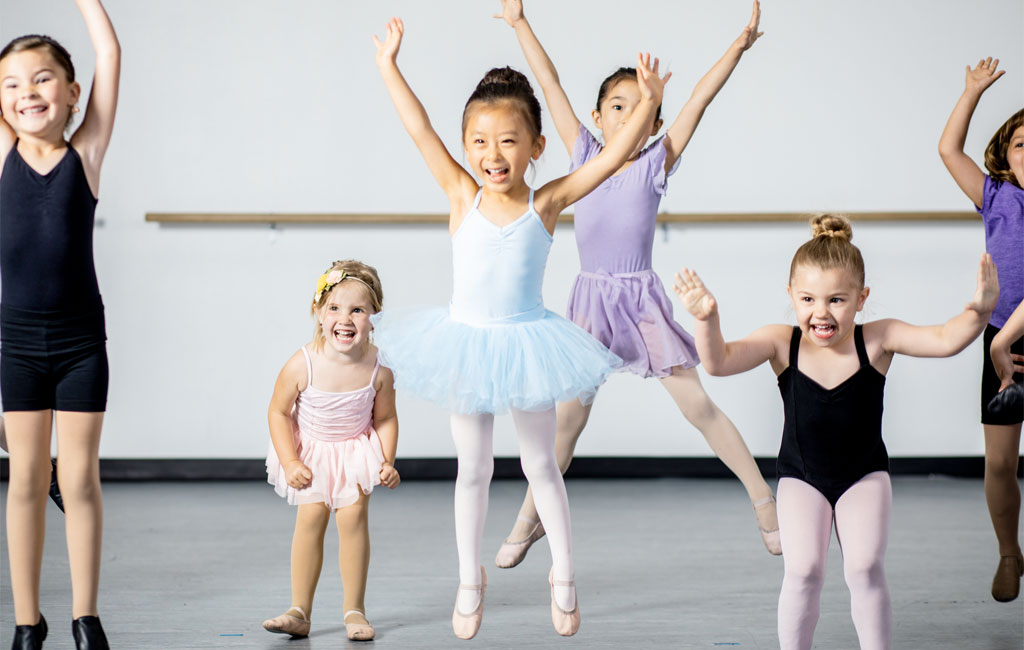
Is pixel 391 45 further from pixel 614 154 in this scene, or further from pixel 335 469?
pixel 335 469

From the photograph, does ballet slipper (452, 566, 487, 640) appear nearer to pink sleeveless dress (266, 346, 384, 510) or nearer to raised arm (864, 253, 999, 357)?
pink sleeveless dress (266, 346, 384, 510)

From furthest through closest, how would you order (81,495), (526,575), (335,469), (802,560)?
(526,575) < (335,469) < (81,495) < (802,560)

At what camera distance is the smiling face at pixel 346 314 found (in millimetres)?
2496

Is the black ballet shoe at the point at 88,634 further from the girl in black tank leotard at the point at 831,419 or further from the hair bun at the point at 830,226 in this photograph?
the hair bun at the point at 830,226

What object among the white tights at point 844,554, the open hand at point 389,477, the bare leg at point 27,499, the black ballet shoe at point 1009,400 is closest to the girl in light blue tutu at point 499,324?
the open hand at point 389,477

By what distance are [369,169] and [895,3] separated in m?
2.34

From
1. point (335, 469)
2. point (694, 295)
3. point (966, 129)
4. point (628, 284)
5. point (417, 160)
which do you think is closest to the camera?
point (694, 295)

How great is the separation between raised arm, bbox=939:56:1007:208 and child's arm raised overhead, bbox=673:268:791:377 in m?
0.89

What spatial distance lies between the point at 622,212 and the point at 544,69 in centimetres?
42

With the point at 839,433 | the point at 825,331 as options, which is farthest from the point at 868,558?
the point at 825,331

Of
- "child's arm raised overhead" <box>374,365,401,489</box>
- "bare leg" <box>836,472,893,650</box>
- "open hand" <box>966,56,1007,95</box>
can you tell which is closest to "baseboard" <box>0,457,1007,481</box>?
"child's arm raised overhead" <box>374,365,401,489</box>

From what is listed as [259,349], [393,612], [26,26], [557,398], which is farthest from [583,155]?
[26,26]

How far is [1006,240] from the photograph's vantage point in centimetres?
263

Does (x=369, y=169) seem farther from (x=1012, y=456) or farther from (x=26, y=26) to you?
(x=1012, y=456)
